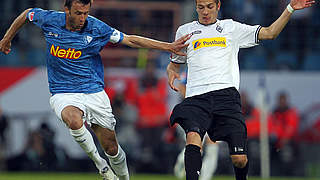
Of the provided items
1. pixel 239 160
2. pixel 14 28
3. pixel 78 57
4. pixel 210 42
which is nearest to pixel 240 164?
pixel 239 160

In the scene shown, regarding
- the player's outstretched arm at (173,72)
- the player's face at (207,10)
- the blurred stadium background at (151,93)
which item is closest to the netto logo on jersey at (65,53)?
the player's outstretched arm at (173,72)

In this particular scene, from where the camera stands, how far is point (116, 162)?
9977 millimetres

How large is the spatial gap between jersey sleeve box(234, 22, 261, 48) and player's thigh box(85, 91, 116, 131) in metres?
1.76

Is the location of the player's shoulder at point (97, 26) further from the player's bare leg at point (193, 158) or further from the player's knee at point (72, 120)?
the player's bare leg at point (193, 158)

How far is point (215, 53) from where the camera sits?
9.16 m

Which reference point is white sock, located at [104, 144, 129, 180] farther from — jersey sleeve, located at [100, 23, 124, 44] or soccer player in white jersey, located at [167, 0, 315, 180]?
jersey sleeve, located at [100, 23, 124, 44]

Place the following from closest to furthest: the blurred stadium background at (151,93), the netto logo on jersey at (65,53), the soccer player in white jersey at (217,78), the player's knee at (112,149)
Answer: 1. the soccer player in white jersey at (217,78)
2. the netto logo on jersey at (65,53)
3. the player's knee at (112,149)
4. the blurred stadium background at (151,93)

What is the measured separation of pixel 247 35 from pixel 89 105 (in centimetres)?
198

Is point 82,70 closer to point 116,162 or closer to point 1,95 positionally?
point 116,162

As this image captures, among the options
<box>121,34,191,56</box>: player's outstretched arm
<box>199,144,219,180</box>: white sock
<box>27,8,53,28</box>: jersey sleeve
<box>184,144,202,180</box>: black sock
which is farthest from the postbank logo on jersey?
<box>199,144,219,180</box>: white sock

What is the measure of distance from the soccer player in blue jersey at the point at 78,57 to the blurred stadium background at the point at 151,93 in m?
7.07

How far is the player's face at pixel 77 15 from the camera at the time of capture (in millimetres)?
9266

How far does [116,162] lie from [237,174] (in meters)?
1.62

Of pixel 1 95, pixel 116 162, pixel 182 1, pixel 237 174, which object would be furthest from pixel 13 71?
pixel 237 174
